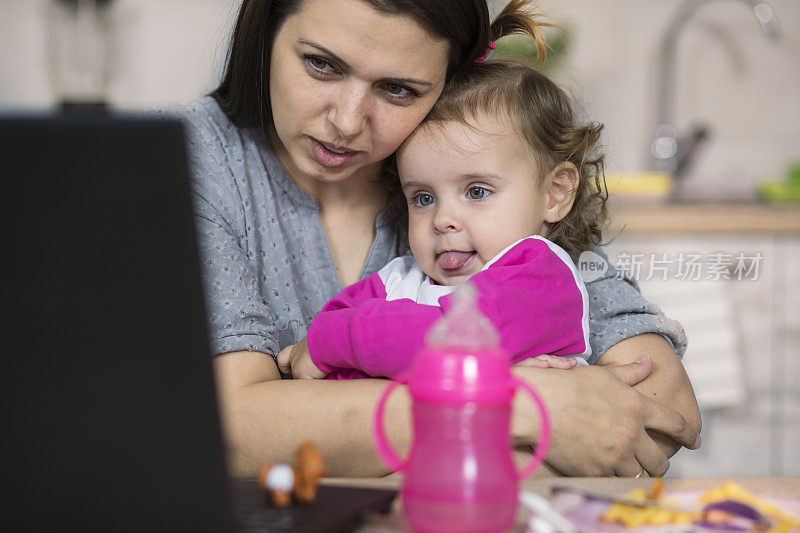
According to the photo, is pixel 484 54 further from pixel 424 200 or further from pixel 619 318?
pixel 619 318

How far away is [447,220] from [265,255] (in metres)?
0.31

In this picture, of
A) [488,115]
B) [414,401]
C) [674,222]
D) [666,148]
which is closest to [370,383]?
[414,401]

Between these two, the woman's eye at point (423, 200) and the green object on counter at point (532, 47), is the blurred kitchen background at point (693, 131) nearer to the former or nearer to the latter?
the green object on counter at point (532, 47)

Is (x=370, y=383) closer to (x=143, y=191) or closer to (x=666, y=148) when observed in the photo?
(x=143, y=191)

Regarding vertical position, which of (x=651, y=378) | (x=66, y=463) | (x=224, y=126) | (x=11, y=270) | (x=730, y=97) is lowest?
(x=651, y=378)

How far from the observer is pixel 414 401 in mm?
651

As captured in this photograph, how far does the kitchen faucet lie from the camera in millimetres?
Answer: 2959

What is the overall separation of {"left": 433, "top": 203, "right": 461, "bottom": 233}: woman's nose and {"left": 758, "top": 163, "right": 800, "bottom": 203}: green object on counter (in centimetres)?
185

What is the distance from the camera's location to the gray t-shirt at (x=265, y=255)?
1.19 m

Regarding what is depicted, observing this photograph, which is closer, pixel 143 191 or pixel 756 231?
pixel 143 191

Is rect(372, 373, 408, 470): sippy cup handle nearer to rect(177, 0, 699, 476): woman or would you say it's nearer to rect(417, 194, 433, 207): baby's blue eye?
rect(177, 0, 699, 476): woman

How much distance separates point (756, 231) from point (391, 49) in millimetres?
1722

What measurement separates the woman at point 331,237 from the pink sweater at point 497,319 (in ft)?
0.20

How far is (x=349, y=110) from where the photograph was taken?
117 cm
